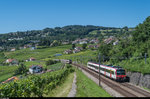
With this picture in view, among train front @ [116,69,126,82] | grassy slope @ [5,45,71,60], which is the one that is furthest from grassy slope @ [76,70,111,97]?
grassy slope @ [5,45,71,60]

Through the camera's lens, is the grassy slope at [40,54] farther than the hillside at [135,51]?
Yes

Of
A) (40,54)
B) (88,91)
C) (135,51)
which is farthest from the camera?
(40,54)

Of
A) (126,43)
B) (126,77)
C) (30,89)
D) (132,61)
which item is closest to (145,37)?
(126,43)

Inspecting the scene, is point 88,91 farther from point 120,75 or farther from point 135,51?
point 135,51

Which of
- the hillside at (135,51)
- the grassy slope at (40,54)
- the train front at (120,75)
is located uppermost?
the hillside at (135,51)

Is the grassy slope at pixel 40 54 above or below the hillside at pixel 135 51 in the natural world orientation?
below

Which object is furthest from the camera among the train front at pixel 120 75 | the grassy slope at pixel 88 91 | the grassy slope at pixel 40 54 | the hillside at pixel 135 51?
the grassy slope at pixel 40 54

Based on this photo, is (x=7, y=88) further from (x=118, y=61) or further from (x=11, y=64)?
(x=11, y=64)

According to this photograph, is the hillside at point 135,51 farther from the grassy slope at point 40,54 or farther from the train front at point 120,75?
the grassy slope at point 40,54

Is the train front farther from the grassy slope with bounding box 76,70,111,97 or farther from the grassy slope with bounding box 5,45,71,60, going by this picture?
the grassy slope with bounding box 5,45,71,60

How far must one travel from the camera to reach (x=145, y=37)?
2445 inches

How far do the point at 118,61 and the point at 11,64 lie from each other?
8954 cm

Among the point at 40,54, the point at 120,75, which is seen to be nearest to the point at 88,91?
the point at 120,75

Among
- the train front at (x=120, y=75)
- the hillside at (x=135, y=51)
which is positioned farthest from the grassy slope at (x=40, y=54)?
the train front at (x=120, y=75)
